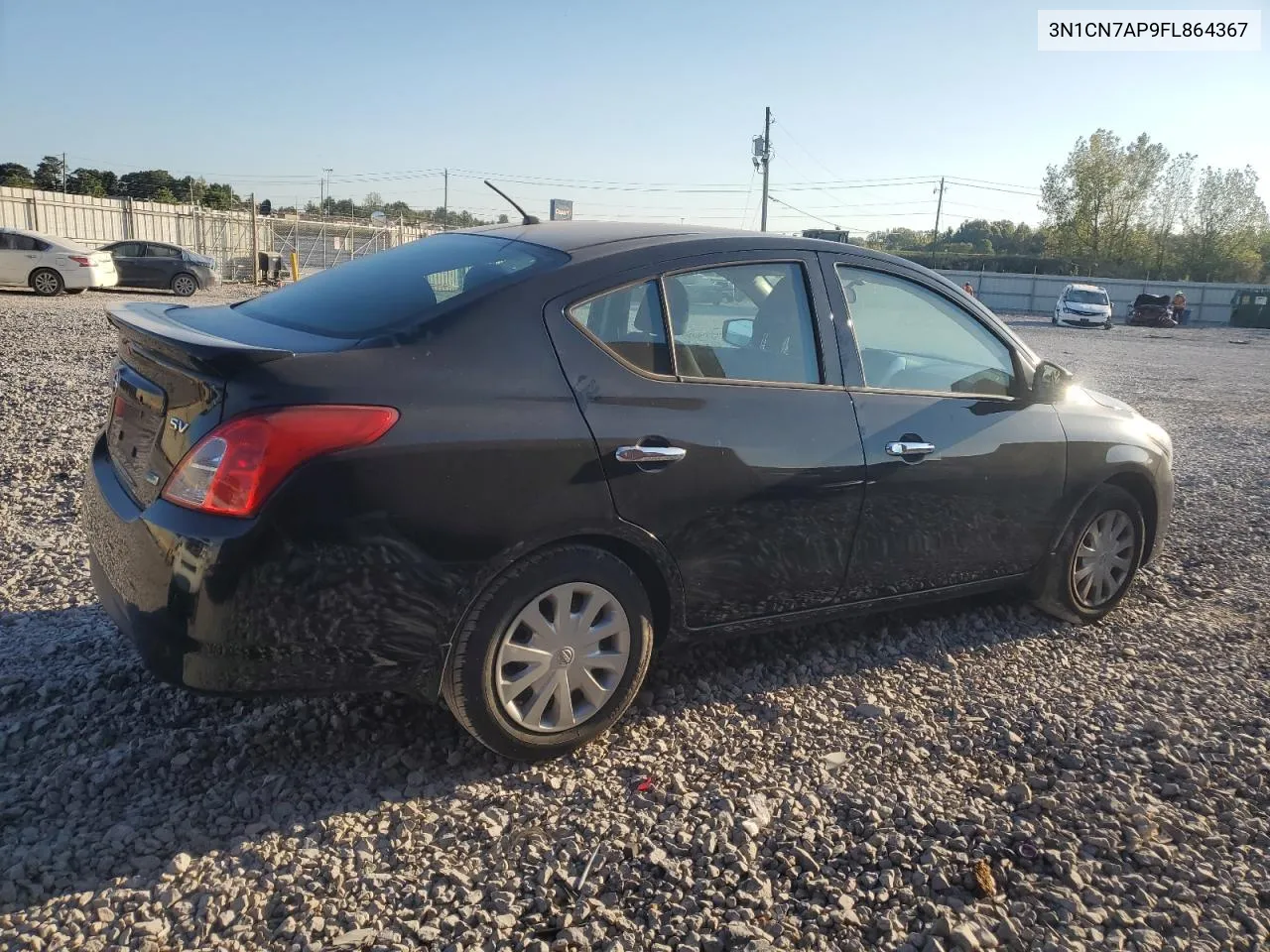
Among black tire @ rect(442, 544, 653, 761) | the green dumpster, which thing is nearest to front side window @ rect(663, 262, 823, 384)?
black tire @ rect(442, 544, 653, 761)

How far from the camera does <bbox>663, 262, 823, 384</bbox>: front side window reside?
3.22 m

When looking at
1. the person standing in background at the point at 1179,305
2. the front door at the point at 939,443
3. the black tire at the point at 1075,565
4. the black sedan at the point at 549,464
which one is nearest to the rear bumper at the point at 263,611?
the black sedan at the point at 549,464

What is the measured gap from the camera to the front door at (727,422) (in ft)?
9.73

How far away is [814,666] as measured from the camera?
385 cm

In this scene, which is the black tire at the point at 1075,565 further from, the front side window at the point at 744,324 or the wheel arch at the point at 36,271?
the wheel arch at the point at 36,271

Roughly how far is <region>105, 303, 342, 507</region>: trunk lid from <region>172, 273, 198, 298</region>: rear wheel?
76.1 ft

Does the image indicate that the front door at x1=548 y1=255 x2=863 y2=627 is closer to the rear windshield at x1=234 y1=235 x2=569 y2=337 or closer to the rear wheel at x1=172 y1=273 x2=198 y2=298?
the rear windshield at x1=234 y1=235 x2=569 y2=337

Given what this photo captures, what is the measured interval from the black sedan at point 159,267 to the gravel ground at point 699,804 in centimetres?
2216

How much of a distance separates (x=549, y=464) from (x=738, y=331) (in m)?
1.01

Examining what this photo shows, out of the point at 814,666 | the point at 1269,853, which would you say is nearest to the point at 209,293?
the point at 814,666

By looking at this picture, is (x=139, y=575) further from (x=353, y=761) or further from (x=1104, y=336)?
(x=1104, y=336)

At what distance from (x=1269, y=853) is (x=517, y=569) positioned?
7.55 ft

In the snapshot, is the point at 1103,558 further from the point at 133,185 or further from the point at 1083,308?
the point at 133,185

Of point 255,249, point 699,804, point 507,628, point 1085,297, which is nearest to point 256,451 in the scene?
point 507,628
